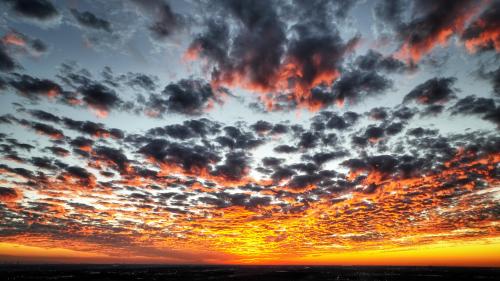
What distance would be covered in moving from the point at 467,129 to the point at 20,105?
57.5m

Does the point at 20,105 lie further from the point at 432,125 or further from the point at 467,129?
the point at 467,129

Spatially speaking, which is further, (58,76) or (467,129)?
(467,129)

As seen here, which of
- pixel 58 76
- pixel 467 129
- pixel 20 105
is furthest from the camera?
pixel 467 129

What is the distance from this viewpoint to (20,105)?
33.7 metres

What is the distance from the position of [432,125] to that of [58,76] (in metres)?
47.6

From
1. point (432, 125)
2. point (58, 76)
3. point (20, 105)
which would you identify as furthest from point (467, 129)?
point (20, 105)

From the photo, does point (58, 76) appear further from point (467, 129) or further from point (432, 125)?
point (467, 129)

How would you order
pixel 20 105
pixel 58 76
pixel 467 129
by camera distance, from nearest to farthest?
pixel 58 76 → pixel 20 105 → pixel 467 129

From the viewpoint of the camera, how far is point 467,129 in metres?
A: 38.2

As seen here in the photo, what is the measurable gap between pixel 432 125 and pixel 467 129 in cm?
421

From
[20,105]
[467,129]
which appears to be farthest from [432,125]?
[20,105]

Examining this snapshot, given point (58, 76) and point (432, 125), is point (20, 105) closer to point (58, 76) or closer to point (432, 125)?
point (58, 76)

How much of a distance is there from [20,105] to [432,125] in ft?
176

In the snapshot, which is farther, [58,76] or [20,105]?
[20,105]
